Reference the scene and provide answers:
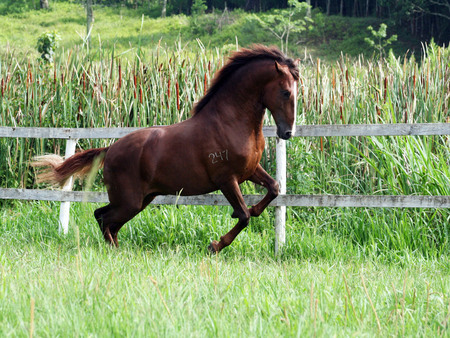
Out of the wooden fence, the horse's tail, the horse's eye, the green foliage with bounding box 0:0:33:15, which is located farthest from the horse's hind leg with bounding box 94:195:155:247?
the green foliage with bounding box 0:0:33:15

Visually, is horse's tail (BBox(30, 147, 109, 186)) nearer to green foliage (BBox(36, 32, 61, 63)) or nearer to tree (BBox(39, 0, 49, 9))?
green foliage (BBox(36, 32, 61, 63))

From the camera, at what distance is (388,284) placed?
321 centimetres

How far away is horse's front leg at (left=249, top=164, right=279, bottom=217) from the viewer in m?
4.17

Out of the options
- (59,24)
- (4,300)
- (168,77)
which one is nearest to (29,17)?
(59,24)

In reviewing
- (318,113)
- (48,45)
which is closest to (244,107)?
(318,113)

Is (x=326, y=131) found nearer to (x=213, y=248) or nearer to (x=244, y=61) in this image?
(x=244, y=61)

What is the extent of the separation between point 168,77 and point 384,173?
9.65 feet

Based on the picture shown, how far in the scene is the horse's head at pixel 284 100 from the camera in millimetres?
3756

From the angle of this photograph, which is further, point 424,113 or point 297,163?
point 424,113

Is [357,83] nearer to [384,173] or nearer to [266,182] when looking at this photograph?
[384,173]

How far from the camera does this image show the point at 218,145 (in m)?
4.01

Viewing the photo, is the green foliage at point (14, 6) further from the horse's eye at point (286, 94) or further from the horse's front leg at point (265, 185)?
the horse's eye at point (286, 94)

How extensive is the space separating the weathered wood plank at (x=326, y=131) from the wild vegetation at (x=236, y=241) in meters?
0.47

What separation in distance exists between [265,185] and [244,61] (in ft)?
3.38
